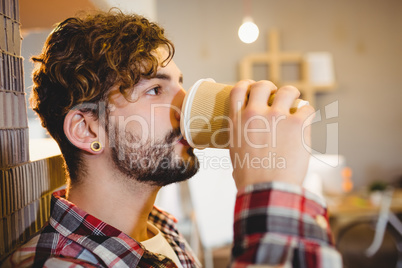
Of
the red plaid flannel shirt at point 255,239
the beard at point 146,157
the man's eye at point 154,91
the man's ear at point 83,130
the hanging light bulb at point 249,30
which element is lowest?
the red plaid flannel shirt at point 255,239

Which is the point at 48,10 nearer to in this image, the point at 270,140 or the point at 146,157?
the point at 146,157

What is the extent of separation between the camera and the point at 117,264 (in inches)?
25.1

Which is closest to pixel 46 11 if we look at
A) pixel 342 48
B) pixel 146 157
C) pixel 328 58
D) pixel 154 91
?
Answer: pixel 154 91

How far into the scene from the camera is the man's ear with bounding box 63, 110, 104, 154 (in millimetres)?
780

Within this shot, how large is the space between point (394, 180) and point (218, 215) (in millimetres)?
2121

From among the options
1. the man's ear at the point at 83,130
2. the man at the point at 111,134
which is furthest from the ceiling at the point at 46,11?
the man's ear at the point at 83,130

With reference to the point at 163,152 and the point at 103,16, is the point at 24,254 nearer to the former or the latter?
the point at 163,152

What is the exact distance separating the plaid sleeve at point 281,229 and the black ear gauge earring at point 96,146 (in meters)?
0.39

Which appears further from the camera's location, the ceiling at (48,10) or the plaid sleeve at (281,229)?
the ceiling at (48,10)

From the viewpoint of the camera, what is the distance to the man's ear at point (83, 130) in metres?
0.78

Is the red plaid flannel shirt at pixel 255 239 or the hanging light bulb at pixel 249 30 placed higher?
the hanging light bulb at pixel 249 30

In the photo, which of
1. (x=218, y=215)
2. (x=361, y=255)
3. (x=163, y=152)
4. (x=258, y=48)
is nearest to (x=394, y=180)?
(x=361, y=255)

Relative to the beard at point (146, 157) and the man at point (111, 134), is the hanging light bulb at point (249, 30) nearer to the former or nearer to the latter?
the man at point (111, 134)

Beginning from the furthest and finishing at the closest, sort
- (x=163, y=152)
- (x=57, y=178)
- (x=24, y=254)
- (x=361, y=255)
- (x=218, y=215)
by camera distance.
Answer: (x=361, y=255)
(x=218, y=215)
(x=57, y=178)
(x=163, y=152)
(x=24, y=254)
